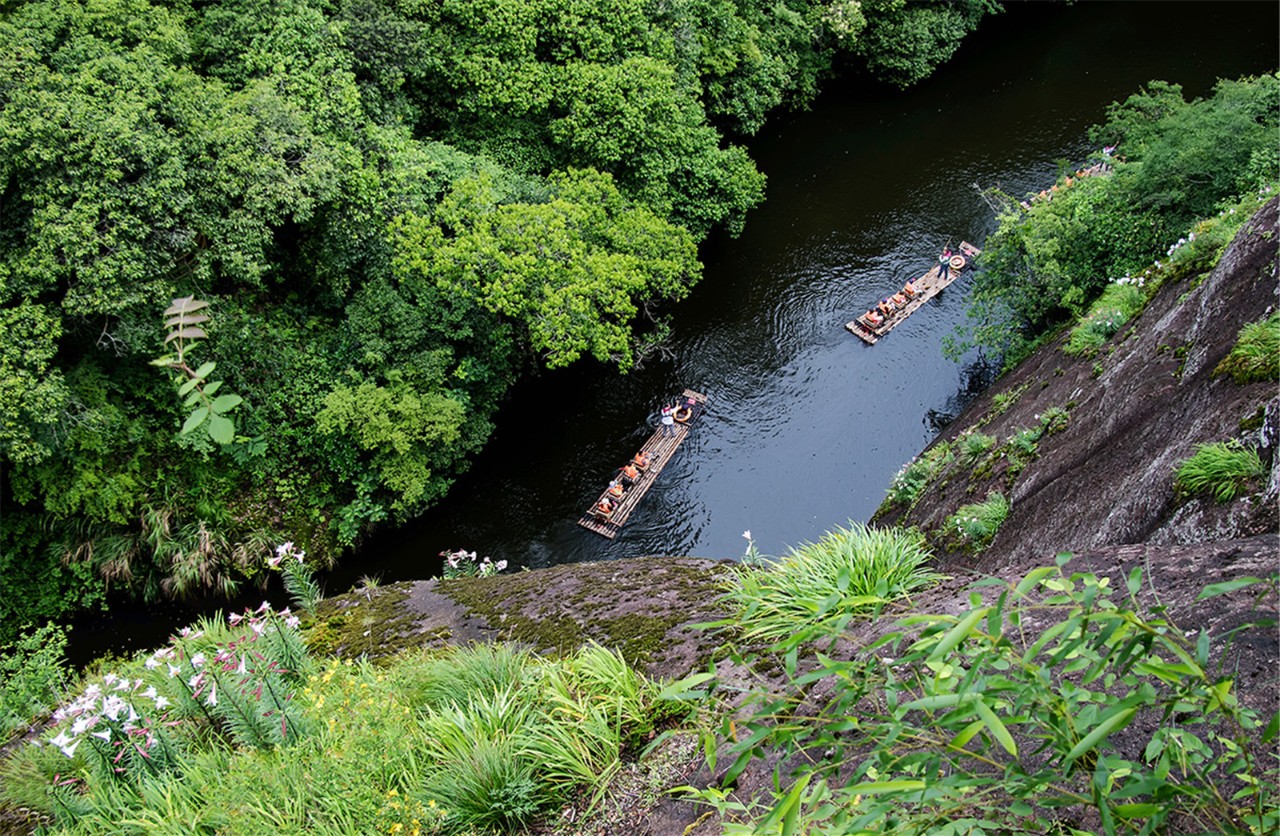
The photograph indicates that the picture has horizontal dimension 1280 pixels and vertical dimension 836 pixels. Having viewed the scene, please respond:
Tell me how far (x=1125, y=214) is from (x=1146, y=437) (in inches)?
405

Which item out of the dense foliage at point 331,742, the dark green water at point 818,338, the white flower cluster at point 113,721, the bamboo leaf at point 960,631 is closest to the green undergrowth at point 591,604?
the dense foliage at point 331,742

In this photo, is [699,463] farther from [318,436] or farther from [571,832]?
[571,832]

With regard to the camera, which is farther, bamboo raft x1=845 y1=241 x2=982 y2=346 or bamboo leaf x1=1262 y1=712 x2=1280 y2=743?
bamboo raft x1=845 y1=241 x2=982 y2=346

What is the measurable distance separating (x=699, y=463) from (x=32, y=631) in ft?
42.8

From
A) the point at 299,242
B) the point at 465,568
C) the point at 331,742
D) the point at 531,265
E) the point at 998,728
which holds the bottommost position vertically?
the point at 465,568

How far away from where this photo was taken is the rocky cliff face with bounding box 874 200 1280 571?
5.96 meters

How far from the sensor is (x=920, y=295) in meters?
21.0

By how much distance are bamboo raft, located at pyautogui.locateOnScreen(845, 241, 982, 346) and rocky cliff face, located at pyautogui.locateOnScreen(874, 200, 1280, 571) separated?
9223 mm

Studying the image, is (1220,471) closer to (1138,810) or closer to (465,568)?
(1138,810)

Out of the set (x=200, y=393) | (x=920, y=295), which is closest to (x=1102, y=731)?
(x=200, y=393)

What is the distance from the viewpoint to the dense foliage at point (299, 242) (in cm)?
1299

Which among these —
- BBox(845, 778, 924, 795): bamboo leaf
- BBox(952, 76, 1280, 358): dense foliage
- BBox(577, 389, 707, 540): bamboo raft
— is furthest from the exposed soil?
BBox(577, 389, 707, 540): bamboo raft

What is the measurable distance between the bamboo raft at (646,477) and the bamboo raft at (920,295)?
4.26 m

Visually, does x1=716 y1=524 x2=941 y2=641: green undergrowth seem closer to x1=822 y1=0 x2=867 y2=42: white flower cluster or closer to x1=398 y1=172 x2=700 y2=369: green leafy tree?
x1=398 y1=172 x2=700 y2=369: green leafy tree
